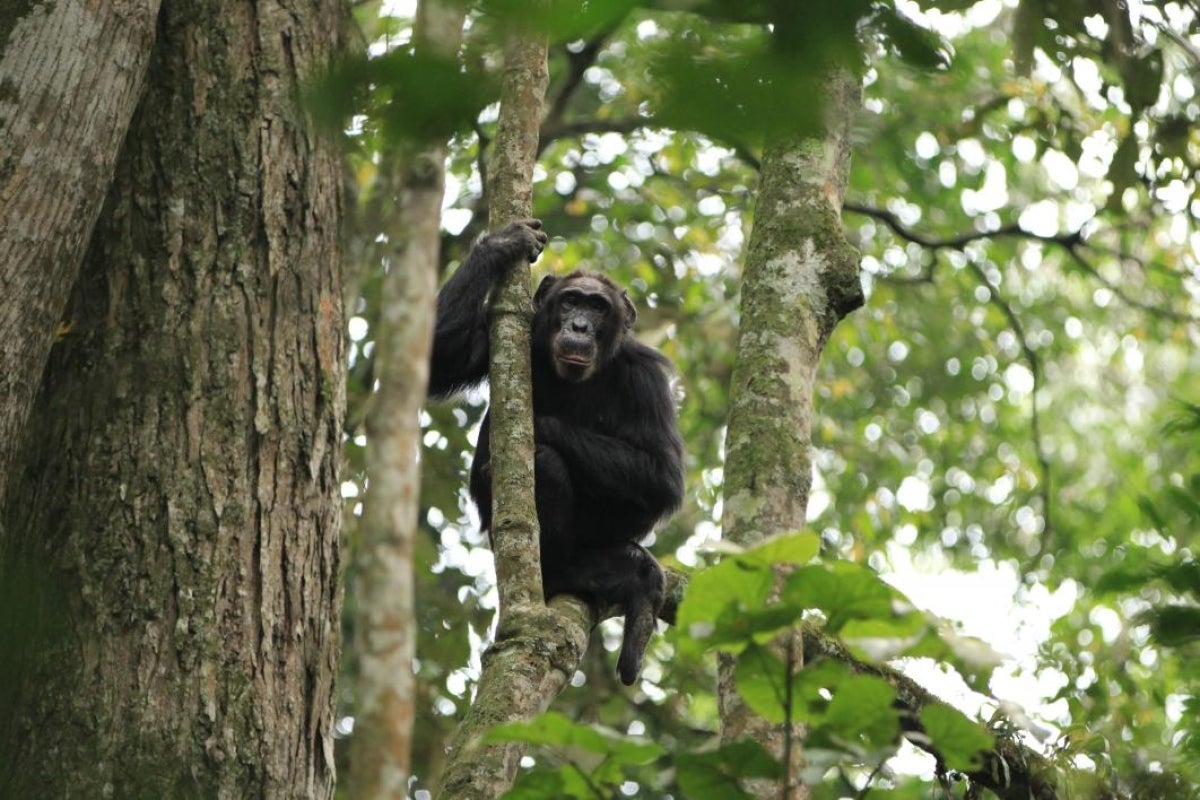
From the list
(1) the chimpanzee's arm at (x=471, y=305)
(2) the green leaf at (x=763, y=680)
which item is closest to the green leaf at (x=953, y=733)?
(2) the green leaf at (x=763, y=680)

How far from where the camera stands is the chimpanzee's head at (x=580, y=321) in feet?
20.3

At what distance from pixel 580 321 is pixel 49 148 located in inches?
119

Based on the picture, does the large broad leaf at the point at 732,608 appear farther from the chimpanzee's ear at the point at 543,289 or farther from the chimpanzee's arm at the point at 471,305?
the chimpanzee's ear at the point at 543,289

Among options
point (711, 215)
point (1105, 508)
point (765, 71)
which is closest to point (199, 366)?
point (765, 71)

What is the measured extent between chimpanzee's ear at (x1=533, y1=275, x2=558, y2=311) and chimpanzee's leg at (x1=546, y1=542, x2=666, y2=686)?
1.66 meters

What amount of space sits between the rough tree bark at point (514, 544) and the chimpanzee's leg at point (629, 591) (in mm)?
689

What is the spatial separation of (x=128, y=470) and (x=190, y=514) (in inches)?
8.5

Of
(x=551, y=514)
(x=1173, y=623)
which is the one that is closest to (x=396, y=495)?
(x=1173, y=623)

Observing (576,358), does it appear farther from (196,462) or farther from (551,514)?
(196,462)

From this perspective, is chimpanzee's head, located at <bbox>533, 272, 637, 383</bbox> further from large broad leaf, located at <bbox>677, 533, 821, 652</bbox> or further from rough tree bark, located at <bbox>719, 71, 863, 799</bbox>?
large broad leaf, located at <bbox>677, 533, 821, 652</bbox>

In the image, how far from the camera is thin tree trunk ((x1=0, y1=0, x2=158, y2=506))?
3520mm

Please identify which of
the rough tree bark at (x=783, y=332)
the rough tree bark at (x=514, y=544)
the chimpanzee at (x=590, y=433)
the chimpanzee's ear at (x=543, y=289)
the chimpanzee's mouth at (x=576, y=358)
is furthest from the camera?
the chimpanzee's ear at (x=543, y=289)

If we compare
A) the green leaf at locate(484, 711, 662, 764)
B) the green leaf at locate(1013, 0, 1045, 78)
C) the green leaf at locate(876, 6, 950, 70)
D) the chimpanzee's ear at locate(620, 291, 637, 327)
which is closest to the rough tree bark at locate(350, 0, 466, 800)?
the green leaf at locate(484, 711, 662, 764)

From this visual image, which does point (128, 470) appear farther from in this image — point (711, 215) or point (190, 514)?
point (711, 215)
